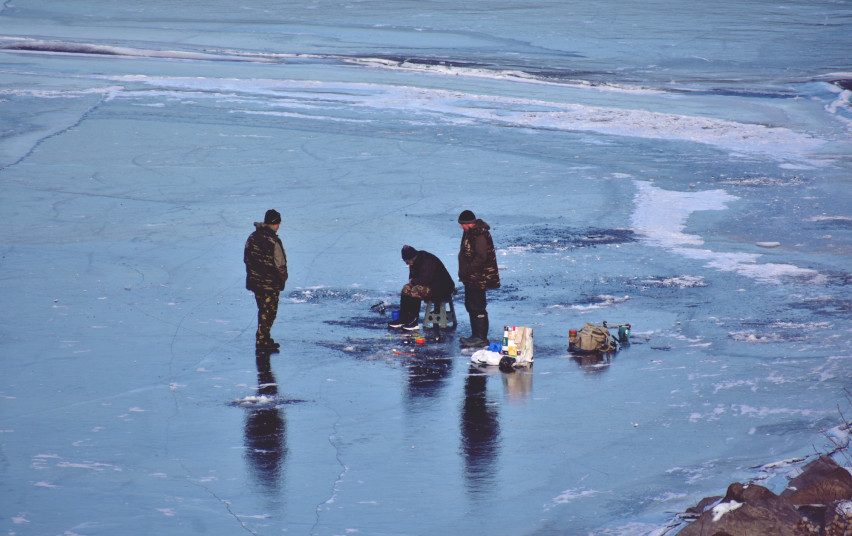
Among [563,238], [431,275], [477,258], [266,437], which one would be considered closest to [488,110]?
[563,238]

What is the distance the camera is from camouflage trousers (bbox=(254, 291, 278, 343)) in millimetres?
11680

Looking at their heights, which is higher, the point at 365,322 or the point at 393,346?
the point at 365,322

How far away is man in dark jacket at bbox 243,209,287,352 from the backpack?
9.54 ft

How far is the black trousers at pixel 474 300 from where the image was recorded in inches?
472

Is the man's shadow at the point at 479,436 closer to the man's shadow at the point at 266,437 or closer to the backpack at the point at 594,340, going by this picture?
the backpack at the point at 594,340

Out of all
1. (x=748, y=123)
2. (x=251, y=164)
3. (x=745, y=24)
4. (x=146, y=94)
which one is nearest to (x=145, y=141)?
(x=251, y=164)

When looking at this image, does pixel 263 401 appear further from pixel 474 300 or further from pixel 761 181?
pixel 761 181

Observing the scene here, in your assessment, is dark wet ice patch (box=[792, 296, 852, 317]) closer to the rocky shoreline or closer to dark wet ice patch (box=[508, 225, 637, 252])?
dark wet ice patch (box=[508, 225, 637, 252])

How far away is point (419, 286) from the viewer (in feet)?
40.5

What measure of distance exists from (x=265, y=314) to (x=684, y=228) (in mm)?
7391

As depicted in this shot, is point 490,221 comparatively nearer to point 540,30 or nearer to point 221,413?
point 221,413

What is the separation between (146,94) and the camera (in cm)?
2745

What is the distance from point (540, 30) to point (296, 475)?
32062mm

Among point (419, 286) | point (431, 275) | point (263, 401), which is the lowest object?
point (263, 401)
